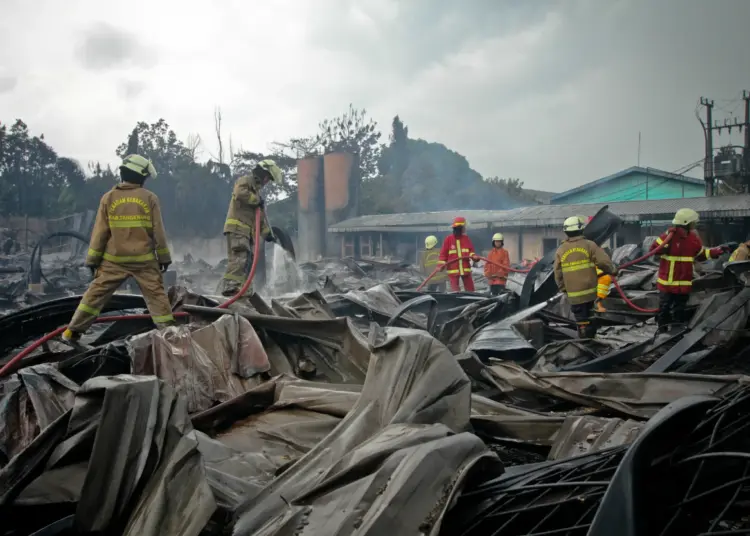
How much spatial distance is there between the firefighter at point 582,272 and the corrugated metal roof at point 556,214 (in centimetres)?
978

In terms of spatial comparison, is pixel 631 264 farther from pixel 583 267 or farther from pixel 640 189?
pixel 640 189

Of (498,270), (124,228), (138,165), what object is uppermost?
(138,165)

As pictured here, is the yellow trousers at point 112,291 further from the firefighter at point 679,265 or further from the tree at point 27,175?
the tree at point 27,175

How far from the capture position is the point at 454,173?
1576 inches

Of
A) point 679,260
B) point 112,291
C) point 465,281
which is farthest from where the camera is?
point 465,281

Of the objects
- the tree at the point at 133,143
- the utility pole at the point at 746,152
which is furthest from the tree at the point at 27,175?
the utility pole at the point at 746,152

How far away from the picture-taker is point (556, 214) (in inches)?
650

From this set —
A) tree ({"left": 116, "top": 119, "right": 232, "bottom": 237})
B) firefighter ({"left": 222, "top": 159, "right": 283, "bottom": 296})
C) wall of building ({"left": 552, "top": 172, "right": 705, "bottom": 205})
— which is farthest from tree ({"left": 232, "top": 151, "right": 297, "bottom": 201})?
firefighter ({"left": 222, "top": 159, "right": 283, "bottom": 296})

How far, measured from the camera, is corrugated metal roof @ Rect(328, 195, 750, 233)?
1378 centimetres

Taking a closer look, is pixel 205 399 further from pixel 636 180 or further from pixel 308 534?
pixel 636 180

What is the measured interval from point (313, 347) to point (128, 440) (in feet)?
6.50

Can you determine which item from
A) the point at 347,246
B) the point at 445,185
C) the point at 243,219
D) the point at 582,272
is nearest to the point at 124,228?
the point at 243,219

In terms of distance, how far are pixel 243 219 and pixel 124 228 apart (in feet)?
6.69

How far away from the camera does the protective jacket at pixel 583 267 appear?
572cm
